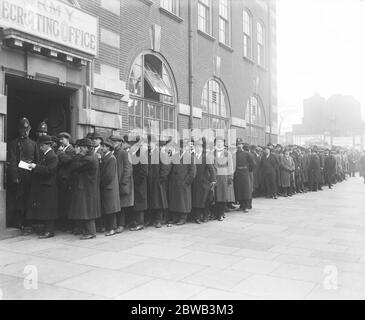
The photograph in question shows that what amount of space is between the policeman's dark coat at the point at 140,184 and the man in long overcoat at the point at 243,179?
3441mm

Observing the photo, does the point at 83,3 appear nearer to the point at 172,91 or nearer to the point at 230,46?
the point at 172,91

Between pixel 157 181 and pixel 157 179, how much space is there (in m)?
0.04

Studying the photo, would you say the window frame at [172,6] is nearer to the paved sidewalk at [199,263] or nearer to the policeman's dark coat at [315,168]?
the paved sidewalk at [199,263]

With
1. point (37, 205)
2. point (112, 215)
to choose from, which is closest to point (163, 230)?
point (112, 215)

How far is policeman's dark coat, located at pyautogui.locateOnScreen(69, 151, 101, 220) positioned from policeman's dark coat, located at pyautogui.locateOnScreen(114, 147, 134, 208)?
1.88 feet

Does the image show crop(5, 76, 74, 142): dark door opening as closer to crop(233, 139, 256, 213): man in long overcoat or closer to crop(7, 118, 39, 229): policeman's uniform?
crop(7, 118, 39, 229): policeman's uniform

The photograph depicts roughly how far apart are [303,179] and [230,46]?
5.99 meters

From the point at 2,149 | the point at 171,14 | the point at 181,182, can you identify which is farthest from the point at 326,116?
the point at 2,149

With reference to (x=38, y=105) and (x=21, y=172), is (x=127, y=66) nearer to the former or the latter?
(x=38, y=105)

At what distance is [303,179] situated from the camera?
17.4 meters

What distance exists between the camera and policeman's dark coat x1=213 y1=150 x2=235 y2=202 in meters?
9.72

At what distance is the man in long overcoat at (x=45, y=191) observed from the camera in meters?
7.46

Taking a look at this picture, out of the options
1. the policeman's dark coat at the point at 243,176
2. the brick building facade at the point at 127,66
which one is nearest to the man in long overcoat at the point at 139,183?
the brick building facade at the point at 127,66

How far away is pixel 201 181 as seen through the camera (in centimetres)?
942
